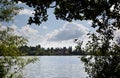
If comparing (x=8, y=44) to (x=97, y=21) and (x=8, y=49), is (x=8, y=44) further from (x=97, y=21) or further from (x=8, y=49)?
(x=97, y=21)

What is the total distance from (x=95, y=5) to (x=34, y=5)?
7.84 ft

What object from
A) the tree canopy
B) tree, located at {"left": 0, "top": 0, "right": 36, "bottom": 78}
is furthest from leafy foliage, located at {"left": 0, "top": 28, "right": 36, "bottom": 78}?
the tree canopy

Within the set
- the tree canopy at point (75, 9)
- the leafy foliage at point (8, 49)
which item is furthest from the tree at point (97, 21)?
the leafy foliage at point (8, 49)

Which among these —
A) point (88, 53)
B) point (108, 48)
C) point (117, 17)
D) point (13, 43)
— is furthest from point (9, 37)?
point (117, 17)

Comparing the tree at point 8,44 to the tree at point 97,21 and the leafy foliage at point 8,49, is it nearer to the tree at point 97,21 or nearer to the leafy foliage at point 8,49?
the leafy foliage at point 8,49

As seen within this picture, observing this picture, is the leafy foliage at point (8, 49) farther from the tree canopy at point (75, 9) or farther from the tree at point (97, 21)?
the tree canopy at point (75, 9)

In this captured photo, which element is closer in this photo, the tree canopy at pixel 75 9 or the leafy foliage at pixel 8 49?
the tree canopy at pixel 75 9

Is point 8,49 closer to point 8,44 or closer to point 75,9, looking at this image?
point 8,44

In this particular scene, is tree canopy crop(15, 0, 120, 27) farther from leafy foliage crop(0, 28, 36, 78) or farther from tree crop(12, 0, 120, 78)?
leafy foliage crop(0, 28, 36, 78)

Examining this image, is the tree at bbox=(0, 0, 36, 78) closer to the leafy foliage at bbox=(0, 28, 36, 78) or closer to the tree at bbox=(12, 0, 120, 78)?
the leafy foliage at bbox=(0, 28, 36, 78)

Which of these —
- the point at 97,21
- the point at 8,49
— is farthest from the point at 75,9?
the point at 8,49

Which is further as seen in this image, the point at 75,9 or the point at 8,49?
the point at 8,49

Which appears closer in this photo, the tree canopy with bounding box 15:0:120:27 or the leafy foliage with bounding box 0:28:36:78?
the tree canopy with bounding box 15:0:120:27

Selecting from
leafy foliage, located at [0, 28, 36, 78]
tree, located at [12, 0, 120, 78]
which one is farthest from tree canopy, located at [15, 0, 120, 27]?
leafy foliage, located at [0, 28, 36, 78]
